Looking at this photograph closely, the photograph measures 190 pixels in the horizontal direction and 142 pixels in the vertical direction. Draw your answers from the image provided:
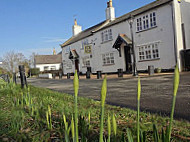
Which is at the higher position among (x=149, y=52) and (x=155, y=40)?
(x=155, y=40)

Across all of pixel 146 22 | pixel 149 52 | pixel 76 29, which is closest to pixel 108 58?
pixel 149 52

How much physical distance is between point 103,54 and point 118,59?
3270 millimetres

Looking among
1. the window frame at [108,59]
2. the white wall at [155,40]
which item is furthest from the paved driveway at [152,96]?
the window frame at [108,59]

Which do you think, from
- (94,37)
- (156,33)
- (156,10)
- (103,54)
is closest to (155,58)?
(156,33)

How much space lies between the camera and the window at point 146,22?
16.1 metres

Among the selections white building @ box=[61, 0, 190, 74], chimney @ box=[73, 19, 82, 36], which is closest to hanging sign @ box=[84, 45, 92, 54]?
white building @ box=[61, 0, 190, 74]

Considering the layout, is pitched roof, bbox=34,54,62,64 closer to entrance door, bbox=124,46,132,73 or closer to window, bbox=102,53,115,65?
window, bbox=102,53,115,65

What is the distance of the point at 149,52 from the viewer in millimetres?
16781

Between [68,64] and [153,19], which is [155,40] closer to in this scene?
[153,19]

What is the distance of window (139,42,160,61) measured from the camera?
16127mm

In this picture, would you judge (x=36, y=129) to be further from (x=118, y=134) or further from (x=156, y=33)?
(x=156, y=33)

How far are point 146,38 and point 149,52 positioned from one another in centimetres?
146

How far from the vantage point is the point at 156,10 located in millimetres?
15641

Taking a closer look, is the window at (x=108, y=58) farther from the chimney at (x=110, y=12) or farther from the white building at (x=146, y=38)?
the chimney at (x=110, y=12)
